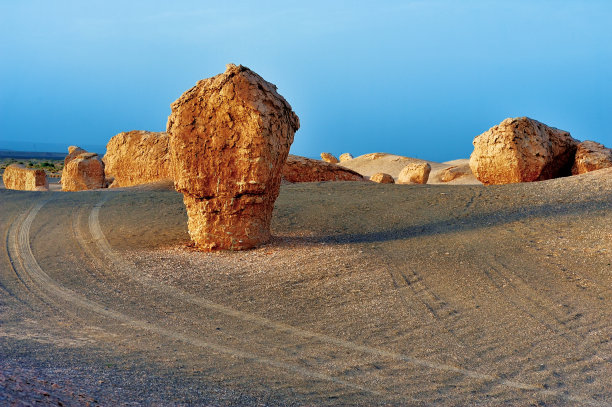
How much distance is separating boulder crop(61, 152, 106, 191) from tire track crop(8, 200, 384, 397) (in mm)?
11711

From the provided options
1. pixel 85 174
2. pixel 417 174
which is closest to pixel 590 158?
pixel 417 174

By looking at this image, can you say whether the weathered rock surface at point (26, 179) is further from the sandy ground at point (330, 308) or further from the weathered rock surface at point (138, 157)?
the sandy ground at point (330, 308)

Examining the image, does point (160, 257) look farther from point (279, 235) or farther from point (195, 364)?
point (195, 364)

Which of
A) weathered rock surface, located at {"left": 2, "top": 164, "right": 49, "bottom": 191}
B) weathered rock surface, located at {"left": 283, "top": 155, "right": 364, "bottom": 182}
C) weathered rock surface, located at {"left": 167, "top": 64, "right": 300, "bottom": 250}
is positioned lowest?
weathered rock surface, located at {"left": 167, "top": 64, "right": 300, "bottom": 250}

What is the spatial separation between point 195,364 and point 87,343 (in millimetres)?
1309

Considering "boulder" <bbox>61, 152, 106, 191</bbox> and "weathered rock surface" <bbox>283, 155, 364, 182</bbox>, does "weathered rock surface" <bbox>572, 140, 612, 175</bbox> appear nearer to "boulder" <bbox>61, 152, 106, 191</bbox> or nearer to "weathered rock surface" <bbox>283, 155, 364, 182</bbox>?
"weathered rock surface" <bbox>283, 155, 364, 182</bbox>

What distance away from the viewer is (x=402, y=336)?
656 centimetres

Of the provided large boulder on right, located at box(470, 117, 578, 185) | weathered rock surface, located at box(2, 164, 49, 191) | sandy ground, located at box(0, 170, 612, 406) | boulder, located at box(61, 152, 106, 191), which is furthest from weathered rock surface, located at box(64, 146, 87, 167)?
large boulder on right, located at box(470, 117, 578, 185)

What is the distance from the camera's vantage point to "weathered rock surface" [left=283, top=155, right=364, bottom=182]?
21453 millimetres

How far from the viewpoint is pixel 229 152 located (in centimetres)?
1071

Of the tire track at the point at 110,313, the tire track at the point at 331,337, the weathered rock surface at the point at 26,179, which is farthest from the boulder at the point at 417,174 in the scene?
the tire track at the point at 331,337

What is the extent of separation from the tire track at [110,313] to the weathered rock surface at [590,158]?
558 inches

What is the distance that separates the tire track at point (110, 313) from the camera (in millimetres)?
5503

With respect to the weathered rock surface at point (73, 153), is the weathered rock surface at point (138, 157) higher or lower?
lower
